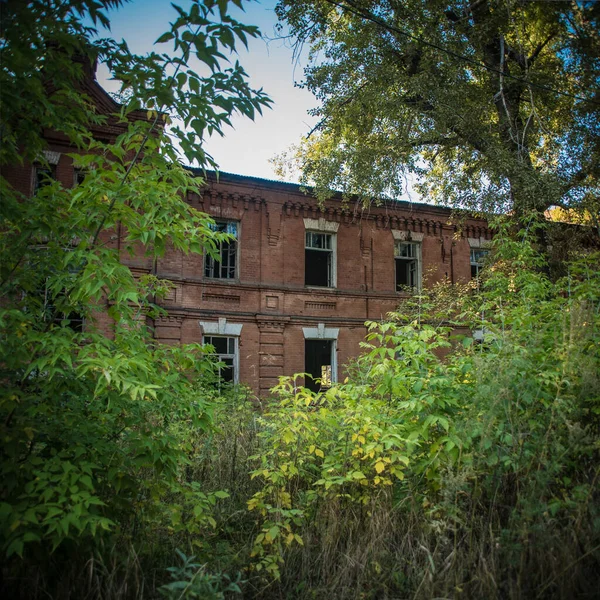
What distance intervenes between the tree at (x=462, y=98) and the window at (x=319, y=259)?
315 cm

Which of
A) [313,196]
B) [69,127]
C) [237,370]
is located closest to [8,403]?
[69,127]

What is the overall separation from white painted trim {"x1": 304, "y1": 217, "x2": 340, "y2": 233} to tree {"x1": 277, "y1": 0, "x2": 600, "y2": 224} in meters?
2.73

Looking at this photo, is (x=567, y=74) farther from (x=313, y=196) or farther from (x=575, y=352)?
(x=575, y=352)

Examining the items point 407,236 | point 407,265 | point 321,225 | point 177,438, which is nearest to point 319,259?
point 321,225

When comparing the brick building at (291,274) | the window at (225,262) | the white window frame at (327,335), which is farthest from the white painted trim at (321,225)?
the white window frame at (327,335)

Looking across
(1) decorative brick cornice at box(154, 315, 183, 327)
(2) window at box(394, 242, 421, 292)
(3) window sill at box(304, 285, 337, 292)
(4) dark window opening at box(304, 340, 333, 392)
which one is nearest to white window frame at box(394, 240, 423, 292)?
(2) window at box(394, 242, 421, 292)

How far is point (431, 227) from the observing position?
17.8 meters

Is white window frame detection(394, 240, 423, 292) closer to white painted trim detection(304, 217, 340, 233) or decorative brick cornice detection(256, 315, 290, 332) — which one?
white painted trim detection(304, 217, 340, 233)

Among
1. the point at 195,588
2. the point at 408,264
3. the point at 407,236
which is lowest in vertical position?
the point at 195,588

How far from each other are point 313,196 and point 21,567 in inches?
551

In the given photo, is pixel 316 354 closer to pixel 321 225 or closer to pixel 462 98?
pixel 321 225

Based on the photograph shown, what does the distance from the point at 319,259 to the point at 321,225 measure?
1197mm

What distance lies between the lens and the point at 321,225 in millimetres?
16312

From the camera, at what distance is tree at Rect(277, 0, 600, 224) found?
10.7 metres
